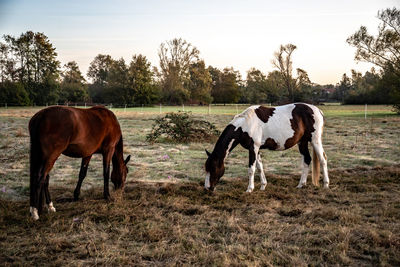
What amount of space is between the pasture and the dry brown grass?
0.01 m

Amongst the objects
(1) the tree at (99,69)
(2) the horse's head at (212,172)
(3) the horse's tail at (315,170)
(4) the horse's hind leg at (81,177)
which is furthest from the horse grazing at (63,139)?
(1) the tree at (99,69)

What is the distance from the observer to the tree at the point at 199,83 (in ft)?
198

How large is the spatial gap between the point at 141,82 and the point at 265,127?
161 feet

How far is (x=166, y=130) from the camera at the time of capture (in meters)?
12.4

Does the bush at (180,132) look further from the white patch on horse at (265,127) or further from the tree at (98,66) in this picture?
the tree at (98,66)

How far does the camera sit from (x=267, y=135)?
604 centimetres

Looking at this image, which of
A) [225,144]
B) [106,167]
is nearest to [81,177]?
[106,167]

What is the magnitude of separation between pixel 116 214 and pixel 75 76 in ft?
220

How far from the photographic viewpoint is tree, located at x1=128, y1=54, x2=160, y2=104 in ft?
174

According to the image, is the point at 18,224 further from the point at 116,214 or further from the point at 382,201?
the point at 382,201

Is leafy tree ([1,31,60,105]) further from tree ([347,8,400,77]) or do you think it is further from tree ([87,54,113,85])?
tree ([347,8,400,77])

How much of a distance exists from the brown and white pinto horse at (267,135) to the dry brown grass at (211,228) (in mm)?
444

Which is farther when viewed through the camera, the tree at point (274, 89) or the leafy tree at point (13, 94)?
the tree at point (274, 89)

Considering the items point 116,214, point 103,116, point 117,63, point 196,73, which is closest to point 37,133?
point 103,116
